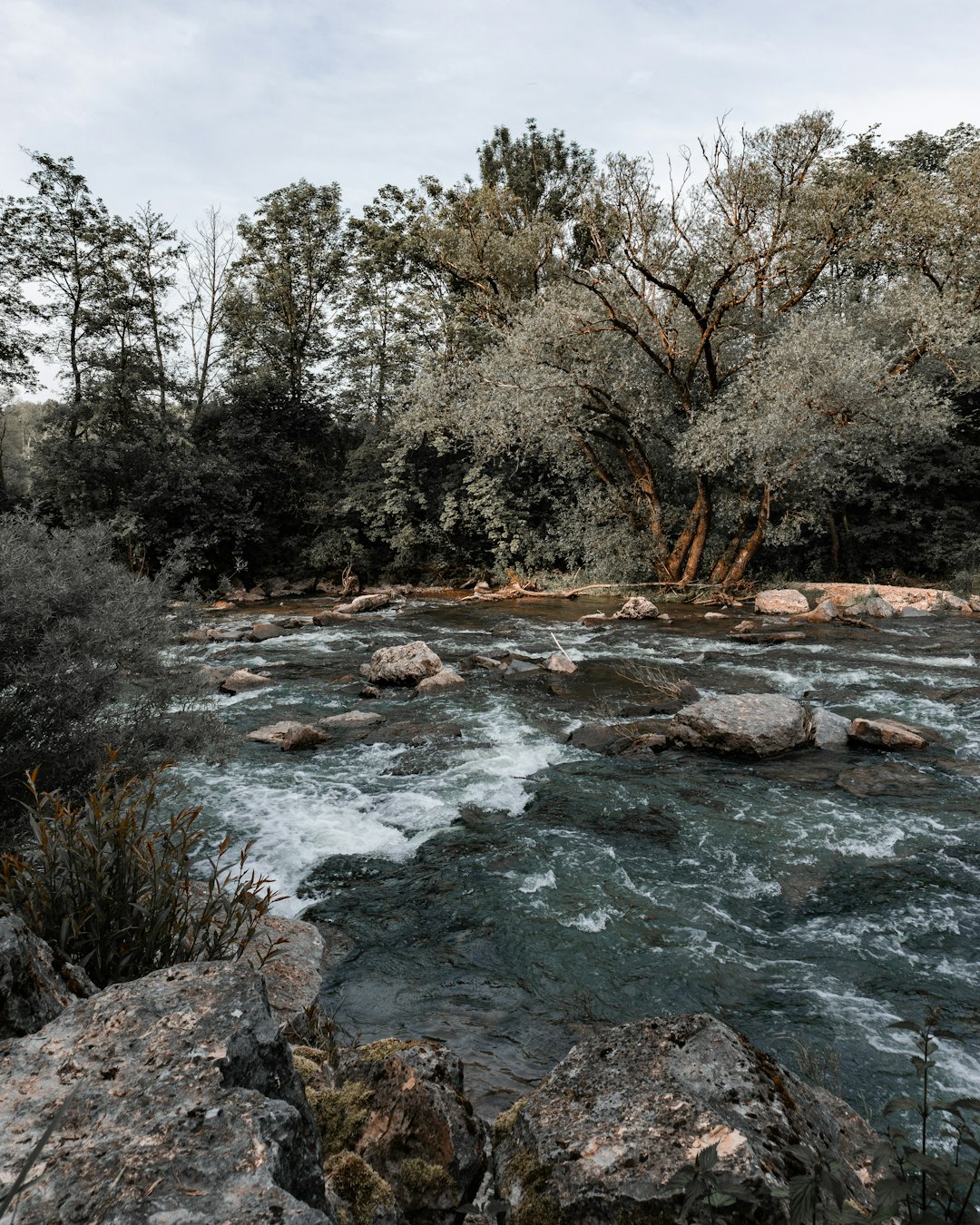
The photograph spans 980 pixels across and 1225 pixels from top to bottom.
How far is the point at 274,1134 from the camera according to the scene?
5.08 ft

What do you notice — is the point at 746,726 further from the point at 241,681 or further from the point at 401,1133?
the point at 241,681

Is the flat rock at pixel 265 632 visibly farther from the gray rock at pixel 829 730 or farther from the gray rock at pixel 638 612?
the gray rock at pixel 829 730

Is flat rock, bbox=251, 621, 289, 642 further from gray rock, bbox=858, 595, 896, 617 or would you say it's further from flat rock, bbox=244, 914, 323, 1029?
gray rock, bbox=858, 595, 896, 617

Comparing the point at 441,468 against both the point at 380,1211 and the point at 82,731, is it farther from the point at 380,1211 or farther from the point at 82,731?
the point at 380,1211

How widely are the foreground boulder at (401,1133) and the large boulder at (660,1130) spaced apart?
0.51 ft

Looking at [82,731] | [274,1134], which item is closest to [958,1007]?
[274,1134]

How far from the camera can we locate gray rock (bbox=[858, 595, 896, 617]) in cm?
1539

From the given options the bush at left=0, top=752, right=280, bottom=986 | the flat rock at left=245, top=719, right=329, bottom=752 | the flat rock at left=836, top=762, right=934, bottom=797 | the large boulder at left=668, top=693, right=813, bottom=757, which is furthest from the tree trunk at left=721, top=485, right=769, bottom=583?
the bush at left=0, top=752, right=280, bottom=986

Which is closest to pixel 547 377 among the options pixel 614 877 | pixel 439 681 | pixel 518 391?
pixel 518 391

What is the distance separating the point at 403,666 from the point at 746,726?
5239 mm

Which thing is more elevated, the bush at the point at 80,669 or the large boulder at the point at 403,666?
the bush at the point at 80,669

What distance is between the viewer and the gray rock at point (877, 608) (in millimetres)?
15391

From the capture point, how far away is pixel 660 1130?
205 centimetres

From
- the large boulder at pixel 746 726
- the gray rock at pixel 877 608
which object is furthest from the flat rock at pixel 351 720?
the gray rock at pixel 877 608
